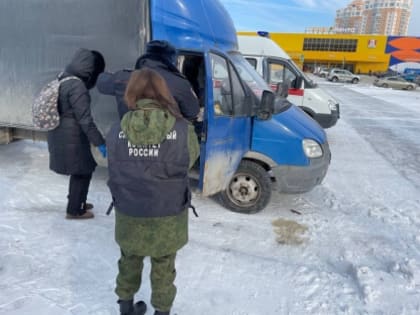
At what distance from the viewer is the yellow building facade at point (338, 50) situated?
59.5 metres

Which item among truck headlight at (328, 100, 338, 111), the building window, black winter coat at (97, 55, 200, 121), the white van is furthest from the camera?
the building window

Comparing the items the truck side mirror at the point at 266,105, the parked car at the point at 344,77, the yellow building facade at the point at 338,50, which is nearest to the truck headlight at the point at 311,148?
the truck side mirror at the point at 266,105

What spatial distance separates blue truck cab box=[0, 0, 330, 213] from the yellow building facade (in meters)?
59.0

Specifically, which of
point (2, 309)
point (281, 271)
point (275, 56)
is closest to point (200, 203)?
point (281, 271)

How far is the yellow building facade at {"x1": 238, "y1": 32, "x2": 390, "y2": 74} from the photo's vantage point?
59.5 metres

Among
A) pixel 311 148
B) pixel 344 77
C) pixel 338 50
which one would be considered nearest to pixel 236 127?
pixel 311 148

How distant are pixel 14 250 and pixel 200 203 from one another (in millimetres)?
2193

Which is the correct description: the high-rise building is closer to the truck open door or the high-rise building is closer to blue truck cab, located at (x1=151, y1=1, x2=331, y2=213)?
blue truck cab, located at (x1=151, y1=1, x2=331, y2=213)

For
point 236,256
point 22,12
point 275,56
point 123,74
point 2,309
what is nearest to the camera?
point 2,309

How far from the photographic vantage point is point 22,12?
433 cm

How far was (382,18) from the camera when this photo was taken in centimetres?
10238

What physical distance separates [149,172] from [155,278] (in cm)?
70

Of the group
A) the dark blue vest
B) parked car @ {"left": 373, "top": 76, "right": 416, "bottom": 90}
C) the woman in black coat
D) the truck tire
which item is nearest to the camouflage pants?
the dark blue vest

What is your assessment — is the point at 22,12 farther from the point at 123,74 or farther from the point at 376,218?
the point at 376,218
